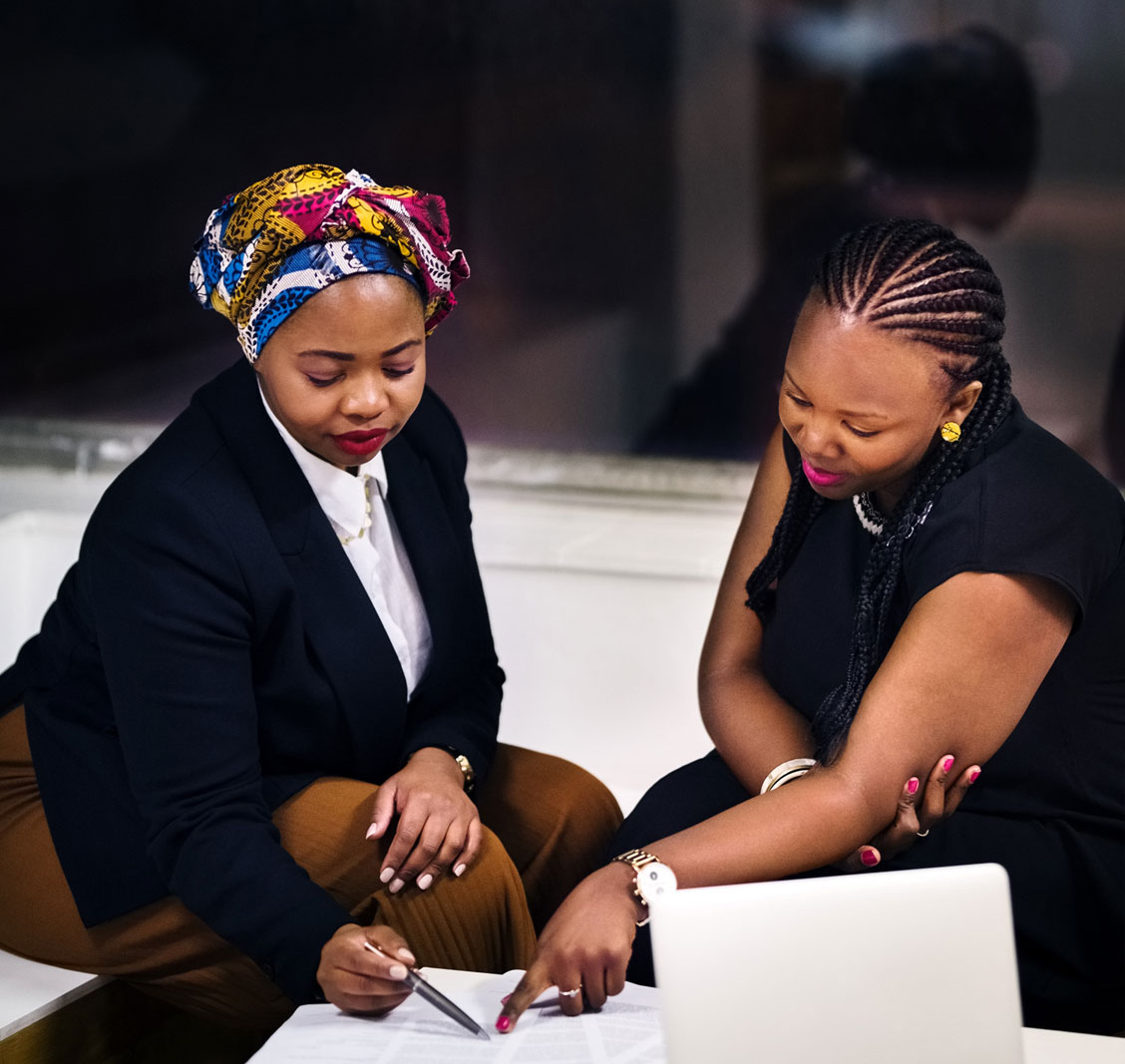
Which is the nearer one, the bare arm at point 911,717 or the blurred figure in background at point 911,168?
the bare arm at point 911,717

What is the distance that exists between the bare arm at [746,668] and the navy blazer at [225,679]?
33 cm

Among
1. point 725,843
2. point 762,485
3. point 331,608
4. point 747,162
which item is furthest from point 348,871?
point 747,162

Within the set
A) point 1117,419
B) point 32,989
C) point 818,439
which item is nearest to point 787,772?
point 818,439

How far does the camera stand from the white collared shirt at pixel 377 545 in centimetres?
179

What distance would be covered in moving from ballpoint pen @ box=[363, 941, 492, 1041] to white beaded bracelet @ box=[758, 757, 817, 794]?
0.52 meters

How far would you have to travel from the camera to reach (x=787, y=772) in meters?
1.70

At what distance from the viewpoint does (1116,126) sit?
2.69 metres

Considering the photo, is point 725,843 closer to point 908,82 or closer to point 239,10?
point 908,82

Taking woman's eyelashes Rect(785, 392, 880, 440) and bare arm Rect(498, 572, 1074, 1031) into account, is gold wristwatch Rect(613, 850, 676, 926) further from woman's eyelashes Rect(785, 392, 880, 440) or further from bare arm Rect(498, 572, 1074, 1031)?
woman's eyelashes Rect(785, 392, 880, 440)

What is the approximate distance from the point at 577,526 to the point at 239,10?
130cm

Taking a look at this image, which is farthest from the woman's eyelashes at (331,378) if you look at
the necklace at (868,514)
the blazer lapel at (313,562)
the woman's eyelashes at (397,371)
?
the necklace at (868,514)

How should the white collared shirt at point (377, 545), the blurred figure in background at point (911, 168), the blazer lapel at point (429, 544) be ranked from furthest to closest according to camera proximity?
the blurred figure in background at point (911, 168), the blazer lapel at point (429, 544), the white collared shirt at point (377, 545)

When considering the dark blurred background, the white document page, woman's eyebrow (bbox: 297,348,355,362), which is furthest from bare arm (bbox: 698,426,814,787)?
the dark blurred background

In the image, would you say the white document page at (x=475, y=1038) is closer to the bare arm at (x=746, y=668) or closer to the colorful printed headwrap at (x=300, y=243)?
the bare arm at (x=746, y=668)
